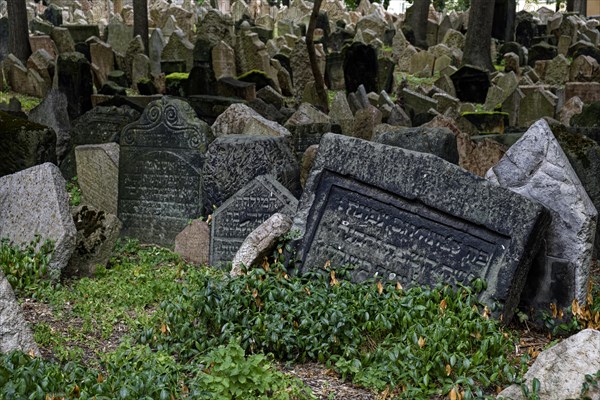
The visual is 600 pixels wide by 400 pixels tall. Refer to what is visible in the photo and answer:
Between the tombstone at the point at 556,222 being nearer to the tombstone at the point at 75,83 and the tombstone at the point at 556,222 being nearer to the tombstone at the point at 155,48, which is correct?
the tombstone at the point at 75,83

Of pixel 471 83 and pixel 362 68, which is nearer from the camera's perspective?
pixel 362 68

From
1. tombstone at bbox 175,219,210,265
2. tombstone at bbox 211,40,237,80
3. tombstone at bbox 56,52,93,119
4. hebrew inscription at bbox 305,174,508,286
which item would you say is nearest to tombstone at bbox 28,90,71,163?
tombstone at bbox 56,52,93,119

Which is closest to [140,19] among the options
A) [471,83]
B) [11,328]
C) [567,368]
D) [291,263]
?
[471,83]

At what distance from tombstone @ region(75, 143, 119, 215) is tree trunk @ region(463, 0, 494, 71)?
1339 cm

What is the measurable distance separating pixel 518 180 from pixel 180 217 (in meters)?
3.59

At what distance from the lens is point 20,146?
30.1ft

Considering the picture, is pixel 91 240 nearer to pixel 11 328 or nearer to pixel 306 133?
pixel 11 328

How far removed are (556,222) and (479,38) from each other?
15.6m

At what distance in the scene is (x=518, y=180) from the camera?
6449 millimetres

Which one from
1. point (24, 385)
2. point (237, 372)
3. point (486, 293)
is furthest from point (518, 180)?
point (24, 385)

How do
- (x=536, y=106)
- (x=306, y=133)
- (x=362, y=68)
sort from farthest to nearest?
(x=362, y=68) < (x=536, y=106) < (x=306, y=133)

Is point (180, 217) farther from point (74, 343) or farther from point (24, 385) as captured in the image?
point (24, 385)

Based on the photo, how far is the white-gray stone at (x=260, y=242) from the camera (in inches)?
261

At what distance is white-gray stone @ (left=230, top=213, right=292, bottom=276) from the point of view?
662 centimetres
